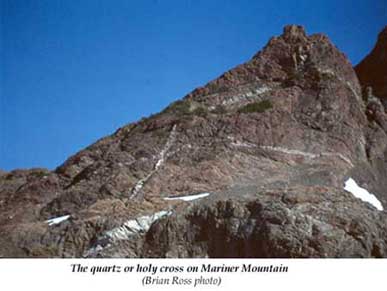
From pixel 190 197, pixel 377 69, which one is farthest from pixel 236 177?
pixel 377 69

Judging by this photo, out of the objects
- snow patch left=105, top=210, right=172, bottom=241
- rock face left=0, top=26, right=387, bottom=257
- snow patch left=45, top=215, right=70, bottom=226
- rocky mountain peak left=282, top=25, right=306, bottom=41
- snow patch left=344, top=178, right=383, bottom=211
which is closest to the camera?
rock face left=0, top=26, right=387, bottom=257

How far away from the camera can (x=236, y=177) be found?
111ft

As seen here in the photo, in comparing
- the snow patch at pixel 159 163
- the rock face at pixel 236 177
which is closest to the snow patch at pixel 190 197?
the rock face at pixel 236 177

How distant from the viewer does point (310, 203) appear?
1009 inches

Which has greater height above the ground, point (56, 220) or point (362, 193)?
point (362, 193)

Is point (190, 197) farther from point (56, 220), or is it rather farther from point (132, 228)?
point (56, 220)

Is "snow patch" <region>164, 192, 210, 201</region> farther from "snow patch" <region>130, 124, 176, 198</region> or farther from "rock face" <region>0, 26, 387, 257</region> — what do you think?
"snow patch" <region>130, 124, 176, 198</region>

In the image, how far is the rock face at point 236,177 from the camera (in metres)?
25.0

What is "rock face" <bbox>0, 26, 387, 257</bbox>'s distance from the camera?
2498 centimetres

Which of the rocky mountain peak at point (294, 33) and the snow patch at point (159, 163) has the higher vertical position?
the rocky mountain peak at point (294, 33)

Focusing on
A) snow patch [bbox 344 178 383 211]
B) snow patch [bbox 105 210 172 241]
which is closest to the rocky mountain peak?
snow patch [bbox 344 178 383 211]

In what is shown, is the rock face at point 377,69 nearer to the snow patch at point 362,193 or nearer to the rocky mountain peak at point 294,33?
the rocky mountain peak at point 294,33

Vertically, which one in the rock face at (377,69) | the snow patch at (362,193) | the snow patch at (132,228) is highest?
the rock face at (377,69)
